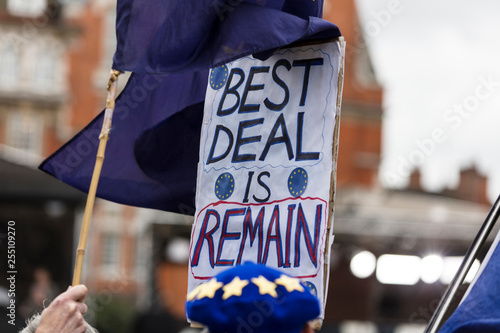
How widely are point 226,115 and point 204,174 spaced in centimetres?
25

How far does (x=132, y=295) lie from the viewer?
1040 inches

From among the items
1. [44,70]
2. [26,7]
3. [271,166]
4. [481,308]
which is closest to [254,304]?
[481,308]

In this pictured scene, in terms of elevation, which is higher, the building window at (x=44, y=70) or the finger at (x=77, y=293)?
the building window at (x=44, y=70)

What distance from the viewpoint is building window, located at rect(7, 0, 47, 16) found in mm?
29016

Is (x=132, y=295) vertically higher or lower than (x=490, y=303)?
lower

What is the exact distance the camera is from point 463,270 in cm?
263

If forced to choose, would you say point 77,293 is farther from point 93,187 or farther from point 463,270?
point 463,270

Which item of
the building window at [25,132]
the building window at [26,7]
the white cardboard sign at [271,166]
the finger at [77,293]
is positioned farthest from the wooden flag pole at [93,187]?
the building window at [26,7]

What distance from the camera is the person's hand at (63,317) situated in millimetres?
2355

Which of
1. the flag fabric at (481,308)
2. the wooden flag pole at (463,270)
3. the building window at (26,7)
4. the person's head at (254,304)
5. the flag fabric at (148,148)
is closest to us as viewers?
the person's head at (254,304)

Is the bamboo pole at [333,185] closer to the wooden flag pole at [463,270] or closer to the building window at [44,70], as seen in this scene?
the wooden flag pole at [463,270]

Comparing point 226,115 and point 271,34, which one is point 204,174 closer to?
point 226,115

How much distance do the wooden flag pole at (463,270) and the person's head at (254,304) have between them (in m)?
0.80

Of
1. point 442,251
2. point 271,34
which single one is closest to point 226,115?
point 271,34
